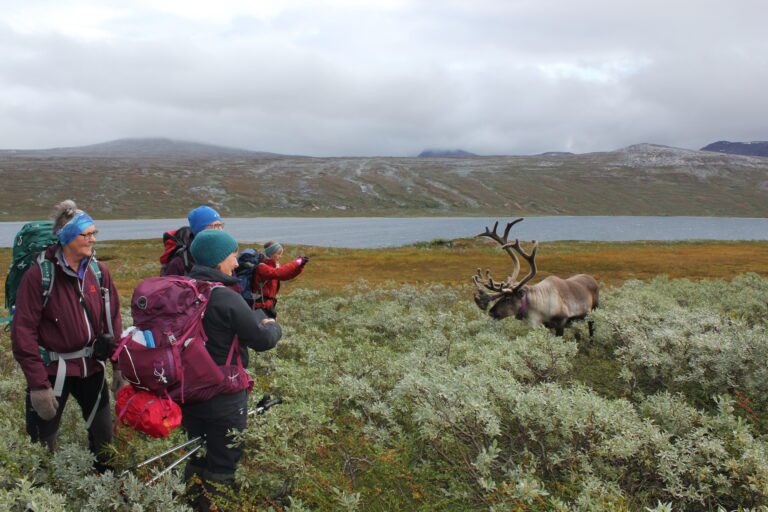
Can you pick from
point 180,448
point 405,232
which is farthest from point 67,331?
point 405,232

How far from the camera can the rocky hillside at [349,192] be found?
143m

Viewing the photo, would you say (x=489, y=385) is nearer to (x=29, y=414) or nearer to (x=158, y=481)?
(x=158, y=481)

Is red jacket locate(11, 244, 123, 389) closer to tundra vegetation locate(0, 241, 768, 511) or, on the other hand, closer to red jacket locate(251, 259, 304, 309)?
tundra vegetation locate(0, 241, 768, 511)

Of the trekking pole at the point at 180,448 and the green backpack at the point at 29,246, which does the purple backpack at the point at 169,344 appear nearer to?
the trekking pole at the point at 180,448

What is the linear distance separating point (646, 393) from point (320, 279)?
887 inches

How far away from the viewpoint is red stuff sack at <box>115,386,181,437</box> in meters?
3.38

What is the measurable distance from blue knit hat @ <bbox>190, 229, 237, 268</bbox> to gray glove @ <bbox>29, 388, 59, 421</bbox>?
1.66 meters

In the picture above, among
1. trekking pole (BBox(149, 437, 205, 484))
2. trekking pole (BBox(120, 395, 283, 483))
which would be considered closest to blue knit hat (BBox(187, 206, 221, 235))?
trekking pole (BBox(120, 395, 283, 483))

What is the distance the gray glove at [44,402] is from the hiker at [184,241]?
1.85 meters

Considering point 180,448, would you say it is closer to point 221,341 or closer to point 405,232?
point 221,341

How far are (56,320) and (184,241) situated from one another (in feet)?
6.05

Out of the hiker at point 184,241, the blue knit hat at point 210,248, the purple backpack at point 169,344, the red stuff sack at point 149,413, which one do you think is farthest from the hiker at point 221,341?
the hiker at point 184,241

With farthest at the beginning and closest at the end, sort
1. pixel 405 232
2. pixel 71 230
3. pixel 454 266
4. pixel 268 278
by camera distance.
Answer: pixel 405 232 → pixel 454 266 → pixel 268 278 → pixel 71 230

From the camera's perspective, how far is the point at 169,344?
3.40 meters
